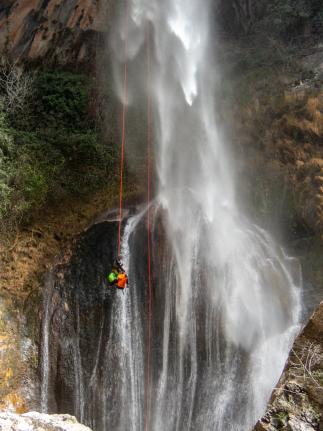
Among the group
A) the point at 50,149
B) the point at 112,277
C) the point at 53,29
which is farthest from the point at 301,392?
the point at 53,29

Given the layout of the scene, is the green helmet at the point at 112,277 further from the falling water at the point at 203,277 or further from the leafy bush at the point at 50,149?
the leafy bush at the point at 50,149

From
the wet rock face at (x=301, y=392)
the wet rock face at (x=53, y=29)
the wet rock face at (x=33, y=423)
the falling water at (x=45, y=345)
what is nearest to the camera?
the wet rock face at (x=33, y=423)

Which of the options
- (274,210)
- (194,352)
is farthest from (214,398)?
(274,210)

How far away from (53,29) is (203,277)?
10.8m

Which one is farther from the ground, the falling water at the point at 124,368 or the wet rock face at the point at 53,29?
the wet rock face at the point at 53,29

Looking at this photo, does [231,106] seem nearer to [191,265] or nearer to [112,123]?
[112,123]

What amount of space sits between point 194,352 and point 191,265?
2605mm

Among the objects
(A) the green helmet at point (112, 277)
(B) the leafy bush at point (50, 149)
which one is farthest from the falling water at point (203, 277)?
(B) the leafy bush at point (50, 149)

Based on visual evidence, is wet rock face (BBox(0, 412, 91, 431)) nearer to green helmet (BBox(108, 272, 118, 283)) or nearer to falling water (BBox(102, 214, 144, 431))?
green helmet (BBox(108, 272, 118, 283))

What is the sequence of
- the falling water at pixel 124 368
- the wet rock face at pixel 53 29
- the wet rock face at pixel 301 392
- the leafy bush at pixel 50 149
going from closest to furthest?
1. the wet rock face at pixel 301 392
2. the falling water at pixel 124 368
3. the leafy bush at pixel 50 149
4. the wet rock face at pixel 53 29

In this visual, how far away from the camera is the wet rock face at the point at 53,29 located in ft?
50.1

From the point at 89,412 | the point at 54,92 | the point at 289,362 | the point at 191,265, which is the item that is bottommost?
the point at 89,412

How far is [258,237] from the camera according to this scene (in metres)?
14.1

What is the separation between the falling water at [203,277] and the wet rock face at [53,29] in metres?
1.18
